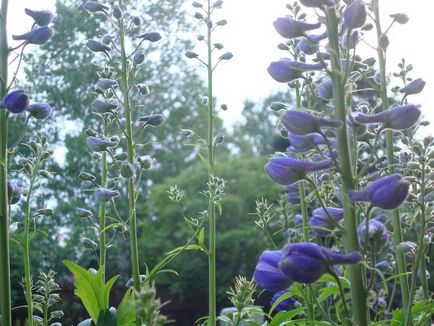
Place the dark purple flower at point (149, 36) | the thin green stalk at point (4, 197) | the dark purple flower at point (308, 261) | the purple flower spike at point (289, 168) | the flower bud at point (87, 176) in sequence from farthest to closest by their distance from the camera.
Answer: the flower bud at point (87, 176), the dark purple flower at point (149, 36), the thin green stalk at point (4, 197), the purple flower spike at point (289, 168), the dark purple flower at point (308, 261)

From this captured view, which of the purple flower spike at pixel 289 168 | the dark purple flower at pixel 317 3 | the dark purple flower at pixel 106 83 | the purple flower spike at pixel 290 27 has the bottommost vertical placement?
the purple flower spike at pixel 289 168

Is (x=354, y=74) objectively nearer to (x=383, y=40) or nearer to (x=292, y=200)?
(x=383, y=40)

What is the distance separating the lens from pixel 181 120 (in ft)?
51.1

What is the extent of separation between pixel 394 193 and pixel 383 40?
68 cm

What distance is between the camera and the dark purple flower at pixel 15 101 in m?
1.69

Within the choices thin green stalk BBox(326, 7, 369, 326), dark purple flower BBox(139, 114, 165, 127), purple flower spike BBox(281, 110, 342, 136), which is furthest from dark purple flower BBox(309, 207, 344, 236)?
dark purple flower BBox(139, 114, 165, 127)

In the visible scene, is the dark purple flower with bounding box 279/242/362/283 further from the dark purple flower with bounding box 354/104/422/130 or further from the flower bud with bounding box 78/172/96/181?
the flower bud with bounding box 78/172/96/181

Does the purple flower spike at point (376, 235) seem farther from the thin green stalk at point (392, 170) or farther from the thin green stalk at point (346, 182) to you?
the thin green stalk at point (392, 170)

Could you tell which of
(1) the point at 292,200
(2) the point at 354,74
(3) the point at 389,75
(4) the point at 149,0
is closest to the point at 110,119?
(1) the point at 292,200

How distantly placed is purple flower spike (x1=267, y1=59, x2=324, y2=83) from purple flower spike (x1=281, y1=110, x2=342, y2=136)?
14 centimetres

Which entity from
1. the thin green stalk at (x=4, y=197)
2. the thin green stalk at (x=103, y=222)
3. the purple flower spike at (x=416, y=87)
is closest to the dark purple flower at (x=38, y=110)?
the thin green stalk at (x=4, y=197)

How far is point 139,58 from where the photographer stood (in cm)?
228

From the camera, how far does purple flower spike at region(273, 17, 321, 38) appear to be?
1.38 m

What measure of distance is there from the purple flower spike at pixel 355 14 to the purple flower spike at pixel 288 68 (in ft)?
0.37
